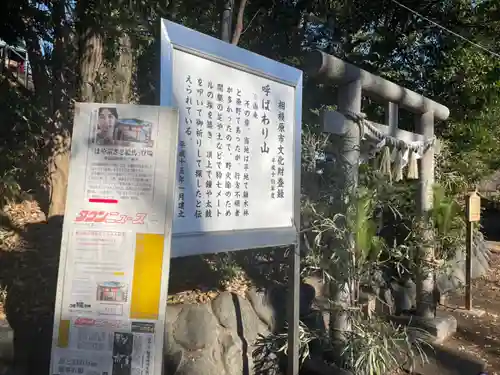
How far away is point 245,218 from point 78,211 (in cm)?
126

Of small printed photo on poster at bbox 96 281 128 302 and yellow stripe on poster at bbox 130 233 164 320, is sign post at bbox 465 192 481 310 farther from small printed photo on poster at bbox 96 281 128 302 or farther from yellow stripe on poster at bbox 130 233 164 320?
small printed photo on poster at bbox 96 281 128 302

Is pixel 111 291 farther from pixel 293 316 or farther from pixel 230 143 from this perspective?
pixel 293 316

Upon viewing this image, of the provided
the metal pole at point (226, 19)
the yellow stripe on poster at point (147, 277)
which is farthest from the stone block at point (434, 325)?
the yellow stripe on poster at point (147, 277)

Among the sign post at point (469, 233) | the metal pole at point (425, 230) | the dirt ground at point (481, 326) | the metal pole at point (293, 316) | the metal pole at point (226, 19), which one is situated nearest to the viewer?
Result: the metal pole at point (293, 316)

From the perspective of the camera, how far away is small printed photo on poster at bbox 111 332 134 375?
247 cm

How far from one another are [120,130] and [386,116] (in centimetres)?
391

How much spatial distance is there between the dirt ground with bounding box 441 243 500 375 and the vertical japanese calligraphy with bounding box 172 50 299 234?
10.8 ft

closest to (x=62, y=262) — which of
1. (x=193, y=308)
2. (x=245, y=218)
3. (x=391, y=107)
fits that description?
(x=245, y=218)

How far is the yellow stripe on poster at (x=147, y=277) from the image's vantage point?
250 centimetres

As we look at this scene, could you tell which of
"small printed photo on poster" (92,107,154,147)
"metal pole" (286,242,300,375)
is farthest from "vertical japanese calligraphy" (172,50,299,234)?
"small printed photo on poster" (92,107,154,147)

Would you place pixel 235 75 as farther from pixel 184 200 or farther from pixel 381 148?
pixel 381 148

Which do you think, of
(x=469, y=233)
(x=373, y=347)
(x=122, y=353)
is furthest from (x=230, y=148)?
(x=469, y=233)

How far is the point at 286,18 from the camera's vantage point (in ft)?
27.6

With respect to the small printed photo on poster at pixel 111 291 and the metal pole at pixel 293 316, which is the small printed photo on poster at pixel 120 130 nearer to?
the small printed photo on poster at pixel 111 291
